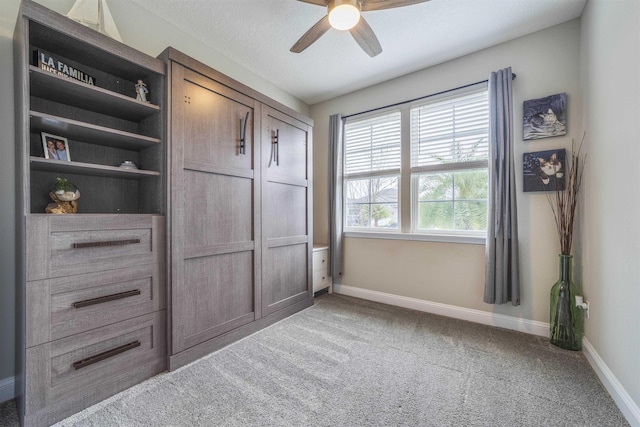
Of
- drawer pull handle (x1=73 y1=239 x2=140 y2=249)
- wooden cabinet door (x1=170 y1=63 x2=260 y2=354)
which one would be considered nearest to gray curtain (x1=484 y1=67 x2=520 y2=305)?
wooden cabinet door (x1=170 y1=63 x2=260 y2=354)

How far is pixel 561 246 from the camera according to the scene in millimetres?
2070

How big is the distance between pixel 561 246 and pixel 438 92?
1.80 meters

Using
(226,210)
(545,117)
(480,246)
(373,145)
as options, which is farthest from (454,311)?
(226,210)

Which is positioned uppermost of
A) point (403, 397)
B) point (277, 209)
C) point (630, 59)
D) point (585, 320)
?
point (630, 59)

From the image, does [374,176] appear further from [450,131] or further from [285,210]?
[285,210]

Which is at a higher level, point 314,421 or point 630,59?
point 630,59

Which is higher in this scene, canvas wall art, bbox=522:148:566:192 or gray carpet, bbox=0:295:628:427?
canvas wall art, bbox=522:148:566:192

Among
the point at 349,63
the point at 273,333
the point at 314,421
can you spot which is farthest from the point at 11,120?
the point at 349,63

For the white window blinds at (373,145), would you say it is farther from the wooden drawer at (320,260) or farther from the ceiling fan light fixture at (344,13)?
the ceiling fan light fixture at (344,13)

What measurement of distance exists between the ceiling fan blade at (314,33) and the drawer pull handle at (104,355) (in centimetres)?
232

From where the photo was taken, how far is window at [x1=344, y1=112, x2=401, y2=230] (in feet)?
10.3

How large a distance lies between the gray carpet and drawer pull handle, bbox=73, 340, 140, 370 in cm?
24

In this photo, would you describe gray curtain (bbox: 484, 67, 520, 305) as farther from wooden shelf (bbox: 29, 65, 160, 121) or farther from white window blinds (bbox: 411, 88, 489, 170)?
wooden shelf (bbox: 29, 65, 160, 121)

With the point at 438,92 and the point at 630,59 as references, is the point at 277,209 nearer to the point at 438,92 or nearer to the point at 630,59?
the point at 438,92
